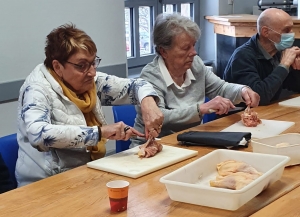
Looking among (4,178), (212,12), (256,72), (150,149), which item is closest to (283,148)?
(150,149)

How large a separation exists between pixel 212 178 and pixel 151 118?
0.52 m

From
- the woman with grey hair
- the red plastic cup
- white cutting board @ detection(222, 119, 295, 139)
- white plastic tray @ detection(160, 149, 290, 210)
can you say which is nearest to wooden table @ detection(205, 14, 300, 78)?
the woman with grey hair

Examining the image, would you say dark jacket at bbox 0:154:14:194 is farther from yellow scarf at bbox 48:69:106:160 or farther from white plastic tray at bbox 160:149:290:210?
white plastic tray at bbox 160:149:290:210

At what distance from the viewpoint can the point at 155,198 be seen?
4.52ft

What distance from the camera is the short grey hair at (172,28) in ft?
7.82

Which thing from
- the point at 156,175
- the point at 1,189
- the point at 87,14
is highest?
the point at 87,14

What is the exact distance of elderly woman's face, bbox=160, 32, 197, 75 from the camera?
2.39m

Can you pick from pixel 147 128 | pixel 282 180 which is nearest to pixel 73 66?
pixel 147 128

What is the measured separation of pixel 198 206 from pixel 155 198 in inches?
5.6

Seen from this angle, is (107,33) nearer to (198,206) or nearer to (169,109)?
(169,109)

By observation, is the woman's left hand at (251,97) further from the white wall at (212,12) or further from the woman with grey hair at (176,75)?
the white wall at (212,12)

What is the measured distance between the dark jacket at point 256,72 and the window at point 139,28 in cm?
132

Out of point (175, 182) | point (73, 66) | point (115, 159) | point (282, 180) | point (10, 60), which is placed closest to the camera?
point (175, 182)

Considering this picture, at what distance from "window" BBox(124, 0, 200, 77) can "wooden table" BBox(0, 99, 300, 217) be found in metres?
2.51
